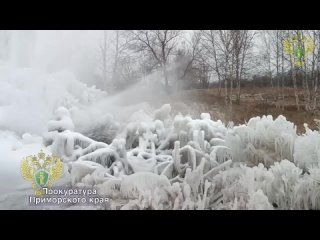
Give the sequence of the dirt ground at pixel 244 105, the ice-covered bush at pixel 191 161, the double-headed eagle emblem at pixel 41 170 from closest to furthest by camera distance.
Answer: the ice-covered bush at pixel 191 161, the double-headed eagle emblem at pixel 41 170, the dirt ground at pixel 244 105

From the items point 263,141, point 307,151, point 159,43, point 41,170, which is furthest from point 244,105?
→ point 41,170

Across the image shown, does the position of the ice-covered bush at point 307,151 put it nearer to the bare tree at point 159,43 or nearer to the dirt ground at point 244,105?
the dirt ground at point 244,105

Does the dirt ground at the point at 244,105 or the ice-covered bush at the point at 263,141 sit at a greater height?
the dirt ground at the point at 244,105

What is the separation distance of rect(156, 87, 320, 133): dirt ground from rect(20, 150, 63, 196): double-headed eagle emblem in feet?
4.52

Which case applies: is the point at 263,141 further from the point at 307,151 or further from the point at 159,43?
the point at 159,43

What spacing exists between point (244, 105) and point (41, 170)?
2.27m

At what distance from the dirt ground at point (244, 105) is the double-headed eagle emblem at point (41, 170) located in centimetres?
138

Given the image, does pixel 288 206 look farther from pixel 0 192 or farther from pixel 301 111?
pixel 0 192

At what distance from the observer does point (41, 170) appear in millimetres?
4426

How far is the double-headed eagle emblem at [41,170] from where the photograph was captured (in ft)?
14.5

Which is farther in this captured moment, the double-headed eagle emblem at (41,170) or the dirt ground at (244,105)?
the dirt ground at (244,105)

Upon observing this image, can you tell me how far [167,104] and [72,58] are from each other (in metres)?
1.15

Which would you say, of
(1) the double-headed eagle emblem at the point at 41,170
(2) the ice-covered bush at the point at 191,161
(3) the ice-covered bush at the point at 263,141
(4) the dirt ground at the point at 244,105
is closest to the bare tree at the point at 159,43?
(4) the dirt ground at the point at 244,105

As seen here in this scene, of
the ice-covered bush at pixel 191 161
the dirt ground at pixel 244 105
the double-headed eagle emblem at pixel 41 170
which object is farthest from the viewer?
the dirt ground at pixel 244 105
